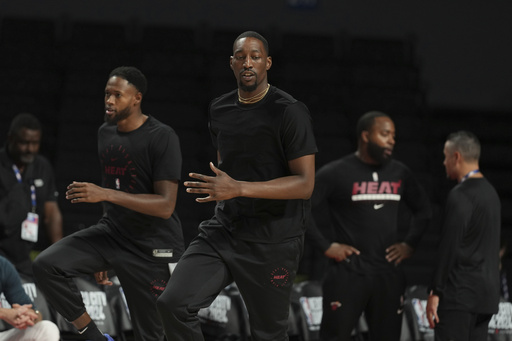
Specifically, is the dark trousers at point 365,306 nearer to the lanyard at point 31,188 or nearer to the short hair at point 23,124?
the lanyard at point 31,188

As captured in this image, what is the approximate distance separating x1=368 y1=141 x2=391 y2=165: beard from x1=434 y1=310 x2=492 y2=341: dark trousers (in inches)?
42.6

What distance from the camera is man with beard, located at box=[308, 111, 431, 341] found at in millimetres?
4863

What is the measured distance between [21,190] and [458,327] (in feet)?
11.0

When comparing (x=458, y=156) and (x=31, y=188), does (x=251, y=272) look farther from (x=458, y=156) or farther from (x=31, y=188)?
(x=31, y=188)

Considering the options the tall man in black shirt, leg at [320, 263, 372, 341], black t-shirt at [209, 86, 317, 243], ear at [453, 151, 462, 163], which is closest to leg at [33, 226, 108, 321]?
black t-shirt at [209, 86, 317, 243]

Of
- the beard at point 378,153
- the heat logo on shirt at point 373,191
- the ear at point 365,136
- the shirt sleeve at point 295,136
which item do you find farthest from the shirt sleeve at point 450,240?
the shirt sleeve at point 295,136

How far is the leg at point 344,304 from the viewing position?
15.9 feet

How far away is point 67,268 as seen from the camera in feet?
13.1

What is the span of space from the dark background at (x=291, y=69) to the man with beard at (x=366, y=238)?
2368 millimetres

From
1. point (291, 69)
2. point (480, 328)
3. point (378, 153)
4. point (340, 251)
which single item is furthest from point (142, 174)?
point (291, 69)

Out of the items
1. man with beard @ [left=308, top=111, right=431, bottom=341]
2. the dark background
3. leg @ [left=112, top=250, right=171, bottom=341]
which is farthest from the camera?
the dark background

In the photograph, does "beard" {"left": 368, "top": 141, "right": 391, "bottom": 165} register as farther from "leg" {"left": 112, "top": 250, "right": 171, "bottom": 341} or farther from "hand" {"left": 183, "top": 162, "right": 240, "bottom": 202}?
"hand" {"left": 183, "top": 162, "right": 240, "bottom": 202}

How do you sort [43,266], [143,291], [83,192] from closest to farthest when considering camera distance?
[83,192]
[43,266]
[143,291]

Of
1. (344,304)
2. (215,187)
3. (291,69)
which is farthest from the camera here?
(291,69)
